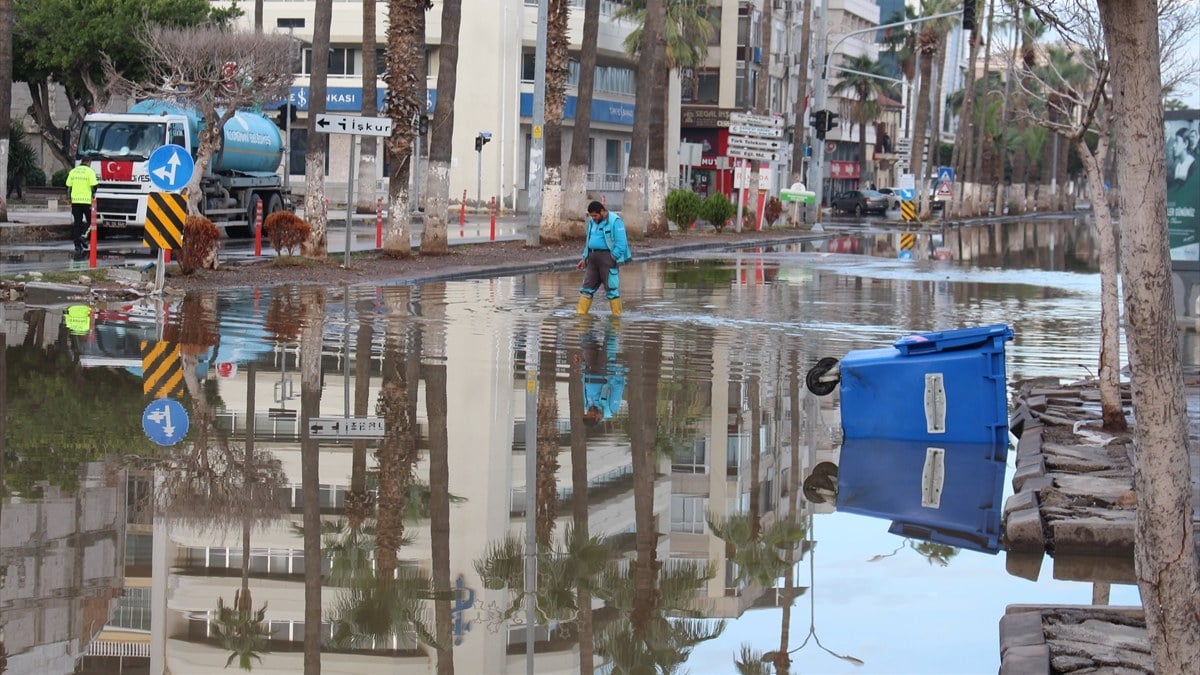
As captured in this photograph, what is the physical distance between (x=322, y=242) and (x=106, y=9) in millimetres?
28014

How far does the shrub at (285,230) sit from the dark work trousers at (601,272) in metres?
9.24

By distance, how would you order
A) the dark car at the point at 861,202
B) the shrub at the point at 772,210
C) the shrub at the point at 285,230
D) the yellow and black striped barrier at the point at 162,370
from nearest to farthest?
1. the yellow and black striped barrier at the point at 162,370
2. the shrub at the point at 285,230
3. the shrub at the point at 772,210
4. the dark car at the point at 861,202

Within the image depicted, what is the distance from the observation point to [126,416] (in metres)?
12.2

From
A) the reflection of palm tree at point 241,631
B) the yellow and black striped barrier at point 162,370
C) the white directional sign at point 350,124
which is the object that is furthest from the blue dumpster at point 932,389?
the white directional sign at point 350,124

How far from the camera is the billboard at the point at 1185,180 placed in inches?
939

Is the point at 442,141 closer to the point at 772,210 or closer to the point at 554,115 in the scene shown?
the point at 554,115

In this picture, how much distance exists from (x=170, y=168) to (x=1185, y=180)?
14.4m

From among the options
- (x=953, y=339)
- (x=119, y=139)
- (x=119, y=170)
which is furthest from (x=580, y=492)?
(x=119, y=139)

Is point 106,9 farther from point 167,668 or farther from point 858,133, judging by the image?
point 858,133

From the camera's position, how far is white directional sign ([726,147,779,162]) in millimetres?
54594

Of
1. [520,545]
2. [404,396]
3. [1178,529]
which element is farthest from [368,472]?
[1178,529]

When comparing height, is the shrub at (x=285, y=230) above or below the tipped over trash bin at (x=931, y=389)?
above

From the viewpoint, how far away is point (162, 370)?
15062mm

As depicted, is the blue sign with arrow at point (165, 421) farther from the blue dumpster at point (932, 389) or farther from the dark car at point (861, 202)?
the dark car at point (861, 202)
